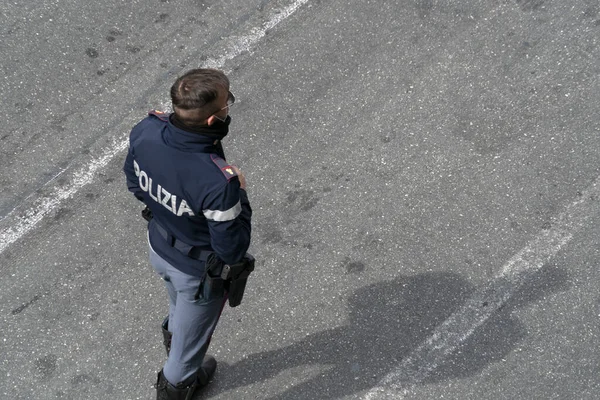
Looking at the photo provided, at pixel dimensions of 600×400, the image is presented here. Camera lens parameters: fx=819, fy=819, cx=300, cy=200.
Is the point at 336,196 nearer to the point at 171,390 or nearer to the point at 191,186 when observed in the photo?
the point at 171,390

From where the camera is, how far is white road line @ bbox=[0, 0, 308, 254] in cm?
520

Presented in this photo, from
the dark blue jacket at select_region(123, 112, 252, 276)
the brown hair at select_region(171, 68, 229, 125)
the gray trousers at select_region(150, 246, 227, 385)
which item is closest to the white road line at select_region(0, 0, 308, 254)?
the gray trousers at select_region(150, 246, 227, 385)

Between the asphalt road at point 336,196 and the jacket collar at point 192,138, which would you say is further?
the asphalt road at point 336,196

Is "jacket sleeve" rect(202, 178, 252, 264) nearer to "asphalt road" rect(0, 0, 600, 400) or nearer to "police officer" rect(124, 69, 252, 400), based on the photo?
"police officer" rect(124, 69, 252, 400)

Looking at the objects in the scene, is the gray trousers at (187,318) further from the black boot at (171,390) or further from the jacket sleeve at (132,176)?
the jacket sleeve at (132,176)

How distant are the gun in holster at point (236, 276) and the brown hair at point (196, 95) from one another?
2.28ft

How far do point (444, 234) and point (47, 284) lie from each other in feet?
8.13

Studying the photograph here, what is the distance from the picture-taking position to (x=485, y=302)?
492cm

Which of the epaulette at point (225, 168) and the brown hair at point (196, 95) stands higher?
the brown hair at point (196, 95)

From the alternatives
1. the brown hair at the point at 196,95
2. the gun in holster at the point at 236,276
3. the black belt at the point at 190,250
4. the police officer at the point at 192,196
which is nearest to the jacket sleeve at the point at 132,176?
the police officer at the point at 192,196

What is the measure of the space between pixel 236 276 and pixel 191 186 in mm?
546

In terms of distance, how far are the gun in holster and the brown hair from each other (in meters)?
0.70

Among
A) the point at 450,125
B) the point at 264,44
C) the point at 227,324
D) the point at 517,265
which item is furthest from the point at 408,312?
the point at 264,44

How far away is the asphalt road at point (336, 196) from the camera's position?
15.3 ft
